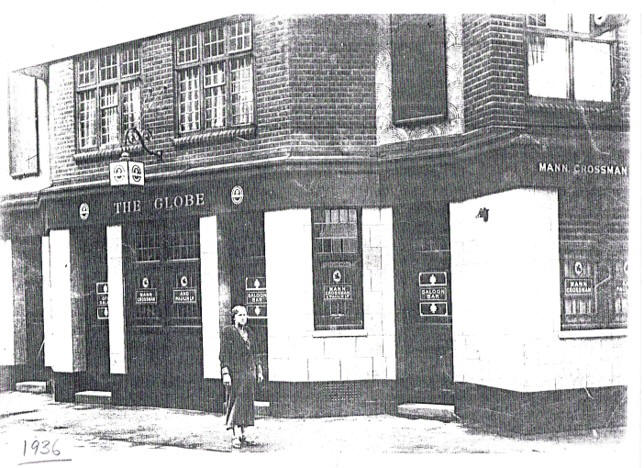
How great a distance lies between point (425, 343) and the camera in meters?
10.4

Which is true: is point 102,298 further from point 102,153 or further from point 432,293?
point 432,293

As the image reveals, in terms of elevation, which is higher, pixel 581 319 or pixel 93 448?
pixel 581 319

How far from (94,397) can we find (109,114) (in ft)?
13.8

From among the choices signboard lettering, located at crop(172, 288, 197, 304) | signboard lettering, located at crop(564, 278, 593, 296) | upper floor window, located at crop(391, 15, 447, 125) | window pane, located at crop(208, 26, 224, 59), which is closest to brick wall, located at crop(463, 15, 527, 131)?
upper floor window, located at crop(391, 15, 447, 125)

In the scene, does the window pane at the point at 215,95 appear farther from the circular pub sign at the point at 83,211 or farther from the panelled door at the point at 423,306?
the panelled door at the point at 423,306

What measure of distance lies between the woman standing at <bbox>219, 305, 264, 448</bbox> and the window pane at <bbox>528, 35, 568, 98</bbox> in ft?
14.8

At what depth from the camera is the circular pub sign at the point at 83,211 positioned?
1155 cm

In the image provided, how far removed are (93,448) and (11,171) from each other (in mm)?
4280

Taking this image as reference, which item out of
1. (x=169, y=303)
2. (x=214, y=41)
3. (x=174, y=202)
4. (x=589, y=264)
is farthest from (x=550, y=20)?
(x=169, y=303)

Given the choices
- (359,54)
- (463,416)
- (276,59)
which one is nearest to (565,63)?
(359,54)

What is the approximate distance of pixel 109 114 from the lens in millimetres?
11086

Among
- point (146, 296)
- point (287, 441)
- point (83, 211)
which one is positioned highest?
point (83, 211)

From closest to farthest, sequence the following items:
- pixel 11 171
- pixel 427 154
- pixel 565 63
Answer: pixel 565 63
pixel 427 154
pixel 11 171

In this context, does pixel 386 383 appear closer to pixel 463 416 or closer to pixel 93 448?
pixel 463 416
